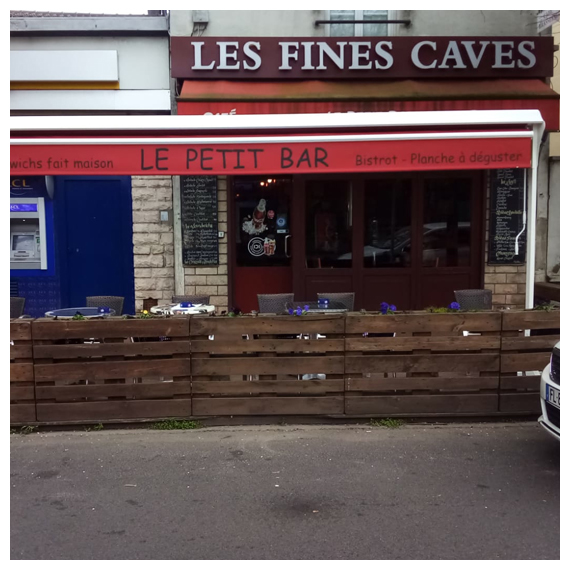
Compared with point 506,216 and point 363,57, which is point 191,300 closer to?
point 363,57

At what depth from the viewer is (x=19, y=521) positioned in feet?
12.1

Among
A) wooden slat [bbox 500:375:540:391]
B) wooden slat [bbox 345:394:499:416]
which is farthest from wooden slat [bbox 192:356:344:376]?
wooden slat [bbox 500:375:540:391]

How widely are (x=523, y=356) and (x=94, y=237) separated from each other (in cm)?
→ 647

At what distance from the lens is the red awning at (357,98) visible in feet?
25.8

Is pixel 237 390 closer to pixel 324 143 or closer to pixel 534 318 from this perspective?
pixel 324 143

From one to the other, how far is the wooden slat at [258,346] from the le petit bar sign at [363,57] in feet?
15.3

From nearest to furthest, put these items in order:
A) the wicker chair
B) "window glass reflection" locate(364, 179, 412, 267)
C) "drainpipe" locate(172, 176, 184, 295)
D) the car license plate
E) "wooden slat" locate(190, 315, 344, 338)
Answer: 1. the car license plate
2. "wooden slat" locate(190, 315, 344, 338)
3. the wicker chair
4. "drainpipe" locate(172, 176, 184, 295)
5. "window glass reflection" locate(364, 179, 412, 267)

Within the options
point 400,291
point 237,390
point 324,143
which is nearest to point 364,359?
point 237,390

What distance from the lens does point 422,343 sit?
529 cm

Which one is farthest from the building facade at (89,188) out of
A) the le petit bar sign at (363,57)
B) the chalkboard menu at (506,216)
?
the chalkboard menu at (506,216)

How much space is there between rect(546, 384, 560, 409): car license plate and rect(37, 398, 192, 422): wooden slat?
3.03 m

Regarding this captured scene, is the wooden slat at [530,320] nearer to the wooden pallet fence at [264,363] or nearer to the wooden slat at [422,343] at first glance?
the wooden slat at [422,343]

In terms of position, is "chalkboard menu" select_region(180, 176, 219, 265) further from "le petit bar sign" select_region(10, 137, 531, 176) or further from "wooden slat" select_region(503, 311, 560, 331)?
"wooden slat" select_region(503, 311, 560, 331)

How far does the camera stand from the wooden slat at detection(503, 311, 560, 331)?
210 inches
